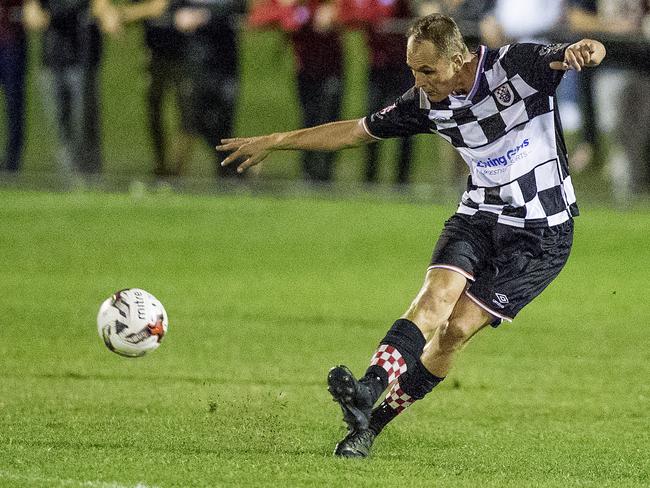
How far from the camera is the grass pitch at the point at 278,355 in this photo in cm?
730

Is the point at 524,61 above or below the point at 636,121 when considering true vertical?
above

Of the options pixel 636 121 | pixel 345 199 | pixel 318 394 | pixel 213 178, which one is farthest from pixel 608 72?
pixel 318 394

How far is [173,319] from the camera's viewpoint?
12.3m

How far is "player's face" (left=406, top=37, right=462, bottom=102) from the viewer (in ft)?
24.1

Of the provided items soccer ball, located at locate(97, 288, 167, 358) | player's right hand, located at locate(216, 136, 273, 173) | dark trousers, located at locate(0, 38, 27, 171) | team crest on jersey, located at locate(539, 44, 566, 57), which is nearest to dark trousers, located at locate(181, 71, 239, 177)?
dark trousers, located at locate(0, 38, 27, 171)

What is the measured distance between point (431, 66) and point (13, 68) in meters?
11.9

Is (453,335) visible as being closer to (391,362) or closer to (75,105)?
(391,362)

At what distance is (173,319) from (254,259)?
3535 millimetres

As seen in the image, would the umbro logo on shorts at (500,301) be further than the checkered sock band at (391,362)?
Yes

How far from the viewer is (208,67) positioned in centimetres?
1867

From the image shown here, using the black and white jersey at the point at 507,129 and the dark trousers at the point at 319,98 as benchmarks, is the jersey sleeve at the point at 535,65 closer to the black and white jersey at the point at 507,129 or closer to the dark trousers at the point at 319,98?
the black and white jersey at the point at 507,129

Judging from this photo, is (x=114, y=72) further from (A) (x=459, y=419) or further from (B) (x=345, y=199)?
(A) (x=459, y=419)

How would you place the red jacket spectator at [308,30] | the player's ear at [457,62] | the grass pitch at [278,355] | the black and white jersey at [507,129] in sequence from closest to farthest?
the grass pitch at [278,355], the player's ear at [457,62], the black and white jersey at [507,129], the red jacket spectator at [308,30]

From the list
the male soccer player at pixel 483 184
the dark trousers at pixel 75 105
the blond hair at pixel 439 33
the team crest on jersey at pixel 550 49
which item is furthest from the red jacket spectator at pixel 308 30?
the blond hair at pixel 439 33
